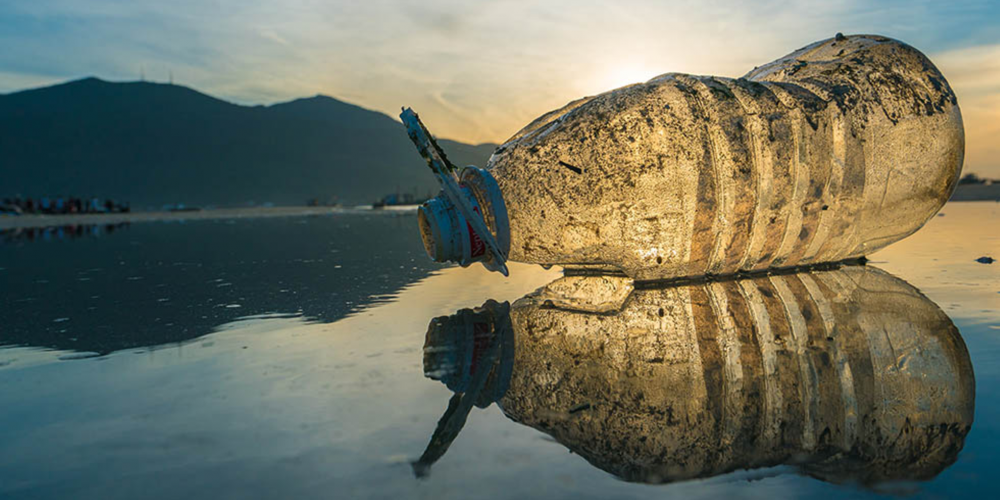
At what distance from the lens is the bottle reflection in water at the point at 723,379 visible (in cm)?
162

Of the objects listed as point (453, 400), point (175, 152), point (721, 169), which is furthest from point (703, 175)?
point (175, 152)

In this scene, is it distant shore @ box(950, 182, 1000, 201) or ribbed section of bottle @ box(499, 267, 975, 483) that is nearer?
ribbed section of bottle @ box(499, 267, 975, 483)

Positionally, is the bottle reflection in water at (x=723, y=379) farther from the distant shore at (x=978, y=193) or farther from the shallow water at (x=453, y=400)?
the distant shore at (x=978, y=193)

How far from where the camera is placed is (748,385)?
2148mm

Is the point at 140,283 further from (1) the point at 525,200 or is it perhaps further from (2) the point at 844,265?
(2) the point at 844,265

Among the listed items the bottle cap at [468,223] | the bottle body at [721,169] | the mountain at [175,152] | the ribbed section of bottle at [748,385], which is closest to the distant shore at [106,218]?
the bottle cap at [468,223]

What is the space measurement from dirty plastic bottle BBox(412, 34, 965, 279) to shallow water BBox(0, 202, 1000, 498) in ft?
1.10

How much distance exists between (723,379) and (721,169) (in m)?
2.03

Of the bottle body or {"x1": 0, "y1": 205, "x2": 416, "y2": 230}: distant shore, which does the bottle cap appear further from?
{"x1": 0, "y1": 205, "x2": 416, "y2": 230}: distant shore

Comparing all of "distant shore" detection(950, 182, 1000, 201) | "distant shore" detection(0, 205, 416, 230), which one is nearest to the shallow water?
"distant shore" detection(0, 205, 416, 230)

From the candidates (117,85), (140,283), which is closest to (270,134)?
(117,85)

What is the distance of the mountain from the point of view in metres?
78.5

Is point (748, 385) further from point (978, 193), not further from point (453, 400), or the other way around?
point (978, 193)

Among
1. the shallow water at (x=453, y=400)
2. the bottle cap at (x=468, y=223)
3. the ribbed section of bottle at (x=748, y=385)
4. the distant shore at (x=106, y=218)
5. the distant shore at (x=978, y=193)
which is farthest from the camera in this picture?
the distant shore at (x=978, y=193)
